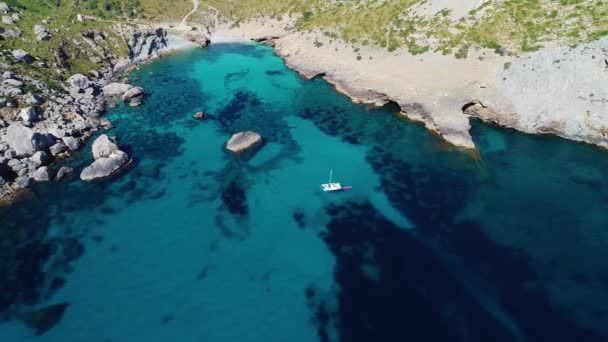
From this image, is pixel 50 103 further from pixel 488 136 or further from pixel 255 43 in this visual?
pixel 488 136

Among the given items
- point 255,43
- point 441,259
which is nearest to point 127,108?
point 255,43

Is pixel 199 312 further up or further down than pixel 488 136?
further down

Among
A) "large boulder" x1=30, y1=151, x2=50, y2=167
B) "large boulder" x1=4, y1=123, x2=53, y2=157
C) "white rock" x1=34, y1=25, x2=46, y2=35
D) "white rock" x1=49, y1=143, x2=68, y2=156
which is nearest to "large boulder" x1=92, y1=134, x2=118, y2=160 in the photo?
"white rock" x1=49, y1=143, x2=68, y2=156

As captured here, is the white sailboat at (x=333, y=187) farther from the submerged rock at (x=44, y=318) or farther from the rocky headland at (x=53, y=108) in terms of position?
the submerged rock at (x=44, y=318)

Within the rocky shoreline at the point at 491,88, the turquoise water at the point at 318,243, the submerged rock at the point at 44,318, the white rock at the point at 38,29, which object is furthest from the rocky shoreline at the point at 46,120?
the rocky shoreline at the point at 491,88

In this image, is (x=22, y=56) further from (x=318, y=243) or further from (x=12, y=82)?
(x=318, y=243)

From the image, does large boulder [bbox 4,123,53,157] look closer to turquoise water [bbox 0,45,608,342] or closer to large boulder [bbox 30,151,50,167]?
large boulder [bbox 30,151,50,167]

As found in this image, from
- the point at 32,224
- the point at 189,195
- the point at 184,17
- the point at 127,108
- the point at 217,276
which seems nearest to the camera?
the point at 217,276
